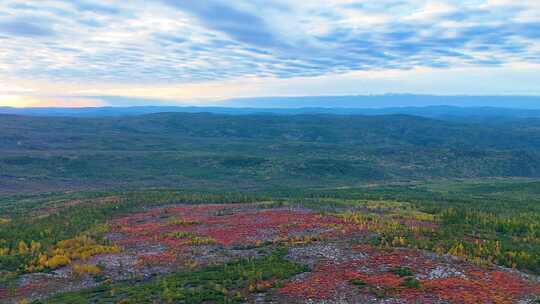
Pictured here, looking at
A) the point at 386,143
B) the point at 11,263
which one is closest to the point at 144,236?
the point at 11,263

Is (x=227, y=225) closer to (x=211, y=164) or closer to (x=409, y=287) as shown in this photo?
(x=409, y=287)

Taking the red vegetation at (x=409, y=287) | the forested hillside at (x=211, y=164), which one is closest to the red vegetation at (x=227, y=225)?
the red vegetation at (x=409, y=287)

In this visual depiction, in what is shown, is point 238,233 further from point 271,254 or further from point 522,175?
point 522,175

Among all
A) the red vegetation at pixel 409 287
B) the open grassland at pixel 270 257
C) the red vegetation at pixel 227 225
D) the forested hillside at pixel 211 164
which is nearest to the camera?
the red vegetation at pixel 409 287

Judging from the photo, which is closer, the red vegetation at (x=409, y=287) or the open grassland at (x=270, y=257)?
the red vegetation at (x=409, y=287)

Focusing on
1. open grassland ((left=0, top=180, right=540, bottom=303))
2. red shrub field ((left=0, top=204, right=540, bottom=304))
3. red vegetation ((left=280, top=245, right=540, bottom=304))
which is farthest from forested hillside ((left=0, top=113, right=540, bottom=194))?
red vegetation ((left=280, top=245, right=540, bottom=304))

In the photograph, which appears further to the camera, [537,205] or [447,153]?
[447,153]

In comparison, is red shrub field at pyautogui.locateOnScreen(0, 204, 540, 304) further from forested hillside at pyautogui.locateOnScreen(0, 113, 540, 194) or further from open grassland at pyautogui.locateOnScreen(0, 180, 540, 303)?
forested hillside at pyautogui.locateOnScreen(0, 113, 540, 194)

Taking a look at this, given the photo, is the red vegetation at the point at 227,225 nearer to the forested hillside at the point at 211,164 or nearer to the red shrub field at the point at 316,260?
the red shrub field at the point at 316,260
